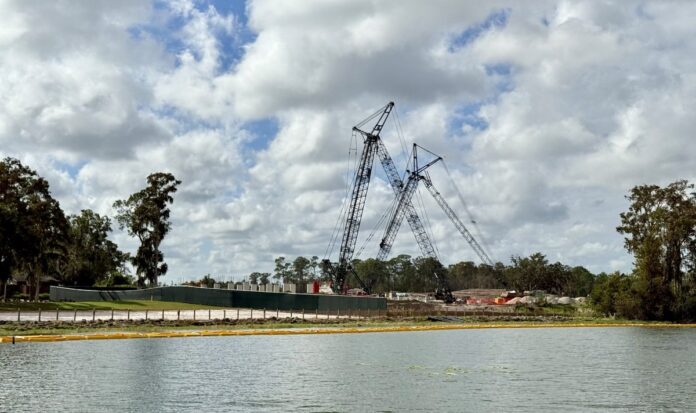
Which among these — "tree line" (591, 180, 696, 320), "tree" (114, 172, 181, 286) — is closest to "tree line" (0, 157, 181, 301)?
"tree" (114, 172, 181, 286)

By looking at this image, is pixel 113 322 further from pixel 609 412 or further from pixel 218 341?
pixel 609 412

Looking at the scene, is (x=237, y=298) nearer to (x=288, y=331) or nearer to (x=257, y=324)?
(x=257, y=324)

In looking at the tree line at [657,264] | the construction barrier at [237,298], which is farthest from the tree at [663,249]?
the construction barrier at [237,298]

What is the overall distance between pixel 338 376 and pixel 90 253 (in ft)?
423

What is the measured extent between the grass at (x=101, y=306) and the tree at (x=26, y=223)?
7.53 metres

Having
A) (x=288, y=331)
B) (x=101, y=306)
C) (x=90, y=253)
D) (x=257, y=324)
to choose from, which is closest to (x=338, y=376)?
(x=288, y=331)

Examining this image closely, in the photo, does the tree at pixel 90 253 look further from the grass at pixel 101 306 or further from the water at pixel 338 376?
the water at pixel 338 376

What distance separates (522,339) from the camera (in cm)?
8212

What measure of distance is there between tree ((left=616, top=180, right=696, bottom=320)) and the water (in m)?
56.1

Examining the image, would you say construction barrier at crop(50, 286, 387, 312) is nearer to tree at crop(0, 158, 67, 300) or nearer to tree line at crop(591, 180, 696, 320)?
tree at crop(0, 158, 67, 300)

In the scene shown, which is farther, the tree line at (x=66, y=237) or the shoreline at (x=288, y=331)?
the tree line at (x=66, y=237)

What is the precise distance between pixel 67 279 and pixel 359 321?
80.1 m

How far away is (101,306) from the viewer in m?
99.7

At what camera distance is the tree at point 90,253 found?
154750 millimetres
